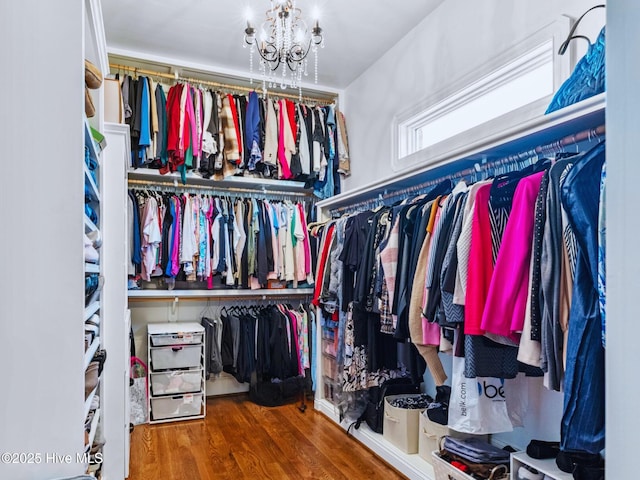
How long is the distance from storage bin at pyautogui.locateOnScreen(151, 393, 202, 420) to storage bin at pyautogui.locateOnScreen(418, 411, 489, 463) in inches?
69.7

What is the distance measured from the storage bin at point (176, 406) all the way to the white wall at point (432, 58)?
7.32ft

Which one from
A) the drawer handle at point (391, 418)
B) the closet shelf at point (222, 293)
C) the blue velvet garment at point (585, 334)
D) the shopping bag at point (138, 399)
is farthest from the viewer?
the closet shelf at point (222, 293)

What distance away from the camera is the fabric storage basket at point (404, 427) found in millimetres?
2523

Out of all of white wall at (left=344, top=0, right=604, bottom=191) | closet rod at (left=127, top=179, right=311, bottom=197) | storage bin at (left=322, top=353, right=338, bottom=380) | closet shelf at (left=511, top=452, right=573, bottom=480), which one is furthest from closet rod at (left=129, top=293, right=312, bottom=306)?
closet shelf at (left=511, top=452, right=573, bottom=480)

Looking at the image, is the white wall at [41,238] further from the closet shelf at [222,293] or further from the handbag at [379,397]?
the closet shelf at [222,293]

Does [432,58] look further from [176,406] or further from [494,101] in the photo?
[176,406]

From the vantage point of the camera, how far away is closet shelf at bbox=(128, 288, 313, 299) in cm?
349

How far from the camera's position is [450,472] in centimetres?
204

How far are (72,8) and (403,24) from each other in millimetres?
2577

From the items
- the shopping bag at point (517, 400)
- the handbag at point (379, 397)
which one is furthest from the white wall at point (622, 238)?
the handbag at point (379, 397)

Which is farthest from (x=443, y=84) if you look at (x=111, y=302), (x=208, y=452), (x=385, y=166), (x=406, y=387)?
(x=208, y=452)

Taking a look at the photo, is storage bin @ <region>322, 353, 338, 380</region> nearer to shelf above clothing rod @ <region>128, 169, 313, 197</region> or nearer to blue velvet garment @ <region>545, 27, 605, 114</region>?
shelf above clothing rod @ <region>128, 169, 313, 197</region>

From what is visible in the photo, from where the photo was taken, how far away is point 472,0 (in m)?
2.64

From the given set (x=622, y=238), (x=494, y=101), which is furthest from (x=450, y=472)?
(x=494, y=101)
